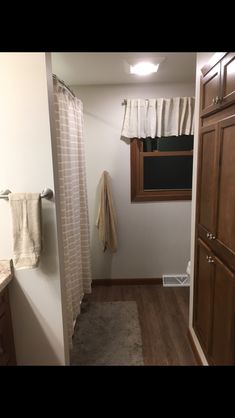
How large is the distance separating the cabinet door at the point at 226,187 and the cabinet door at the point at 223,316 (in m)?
0.16

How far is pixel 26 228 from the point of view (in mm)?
1272

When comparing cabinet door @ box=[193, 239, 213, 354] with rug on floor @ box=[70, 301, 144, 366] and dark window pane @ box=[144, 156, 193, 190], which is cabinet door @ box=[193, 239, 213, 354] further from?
dark window pane @ box=[144, 156, 193, 190]

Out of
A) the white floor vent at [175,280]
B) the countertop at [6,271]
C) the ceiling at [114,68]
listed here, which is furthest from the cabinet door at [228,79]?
the white floor vent at [175,280]

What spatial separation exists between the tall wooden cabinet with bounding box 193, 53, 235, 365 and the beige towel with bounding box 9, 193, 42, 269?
96 centimetres

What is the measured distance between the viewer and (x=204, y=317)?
1.69 m

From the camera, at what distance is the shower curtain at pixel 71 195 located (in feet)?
5.46

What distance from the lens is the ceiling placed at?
1827mm

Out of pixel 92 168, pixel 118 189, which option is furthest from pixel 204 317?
pixel 92 168

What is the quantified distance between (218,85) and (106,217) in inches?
71.5

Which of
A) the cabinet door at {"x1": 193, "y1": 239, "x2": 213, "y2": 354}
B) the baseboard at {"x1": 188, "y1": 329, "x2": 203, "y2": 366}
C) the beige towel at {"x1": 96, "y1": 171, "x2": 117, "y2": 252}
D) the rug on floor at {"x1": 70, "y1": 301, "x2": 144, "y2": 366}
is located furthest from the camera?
the beige towel at {"x1": 96, "y1": 171, "x2": 117, "y2": 252}

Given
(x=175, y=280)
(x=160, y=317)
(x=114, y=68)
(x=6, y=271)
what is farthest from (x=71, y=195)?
(x=175, y=280)

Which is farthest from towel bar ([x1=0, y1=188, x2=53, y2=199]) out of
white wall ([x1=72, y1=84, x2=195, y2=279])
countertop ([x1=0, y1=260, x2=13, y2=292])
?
white wall ([x1=72, y1=84, x2=195, y2=279])

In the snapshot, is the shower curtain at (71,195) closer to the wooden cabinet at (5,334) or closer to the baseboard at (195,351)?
the wooden cabinet at (5,334)
